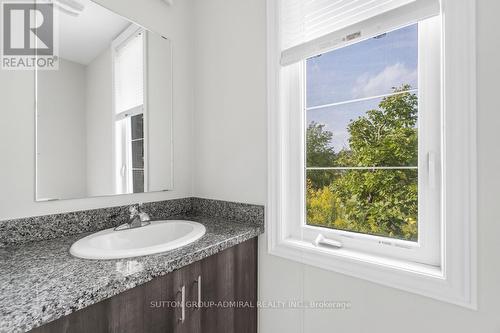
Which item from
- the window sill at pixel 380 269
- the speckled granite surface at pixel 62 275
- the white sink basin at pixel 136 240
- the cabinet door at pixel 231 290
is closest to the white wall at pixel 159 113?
the white sink basin at pixel 136 240

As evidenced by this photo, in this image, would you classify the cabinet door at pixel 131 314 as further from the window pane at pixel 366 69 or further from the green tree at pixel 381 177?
the window pane at pixel 366 69

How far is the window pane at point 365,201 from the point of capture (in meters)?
0.93

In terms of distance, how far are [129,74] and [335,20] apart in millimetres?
1004

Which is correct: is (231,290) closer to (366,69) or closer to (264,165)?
(264,165)

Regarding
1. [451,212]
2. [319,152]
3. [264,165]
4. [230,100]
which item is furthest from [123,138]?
[451,212]

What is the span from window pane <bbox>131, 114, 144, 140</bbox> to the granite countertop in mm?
557

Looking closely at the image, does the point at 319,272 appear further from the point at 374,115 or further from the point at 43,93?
the point at 43,93

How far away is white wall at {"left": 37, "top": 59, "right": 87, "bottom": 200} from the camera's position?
0.96 metres

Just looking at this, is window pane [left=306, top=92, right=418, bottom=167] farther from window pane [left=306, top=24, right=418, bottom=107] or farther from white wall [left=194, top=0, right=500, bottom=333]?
white wall [left=194, top=0, right=500, bottom=333]

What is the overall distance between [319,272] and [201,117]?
107 centimetres

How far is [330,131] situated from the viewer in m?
1.11

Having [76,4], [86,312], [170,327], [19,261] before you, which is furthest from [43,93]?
[170,327]

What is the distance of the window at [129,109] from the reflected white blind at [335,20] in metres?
0.75

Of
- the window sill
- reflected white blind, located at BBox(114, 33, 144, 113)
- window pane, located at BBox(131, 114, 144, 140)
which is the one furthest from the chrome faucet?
the window sill
